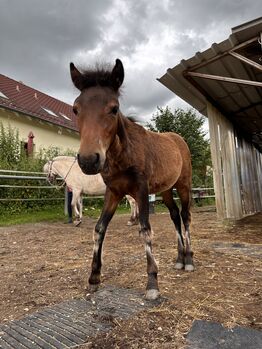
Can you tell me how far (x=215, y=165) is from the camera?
8.93 m

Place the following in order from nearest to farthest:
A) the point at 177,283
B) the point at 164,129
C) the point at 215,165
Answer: the point at 177,283
the point at 215,165
the point at 164,129

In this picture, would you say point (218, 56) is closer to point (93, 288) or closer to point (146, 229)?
point (146, 229)

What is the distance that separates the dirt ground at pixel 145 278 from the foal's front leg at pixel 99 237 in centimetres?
17

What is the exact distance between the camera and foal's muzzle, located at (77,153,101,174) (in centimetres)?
236

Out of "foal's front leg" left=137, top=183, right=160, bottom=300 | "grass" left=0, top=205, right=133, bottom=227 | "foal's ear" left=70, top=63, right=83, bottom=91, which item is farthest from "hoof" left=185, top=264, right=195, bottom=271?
"grass" left=0, top=205, right=133, bottom=227

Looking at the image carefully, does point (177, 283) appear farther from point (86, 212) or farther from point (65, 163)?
→ point (86, 212)

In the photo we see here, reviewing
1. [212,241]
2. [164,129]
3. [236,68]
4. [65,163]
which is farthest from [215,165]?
[164,129]

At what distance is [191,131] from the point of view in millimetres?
19609

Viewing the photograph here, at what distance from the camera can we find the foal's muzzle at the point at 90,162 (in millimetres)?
2359

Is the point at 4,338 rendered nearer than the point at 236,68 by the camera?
Yes

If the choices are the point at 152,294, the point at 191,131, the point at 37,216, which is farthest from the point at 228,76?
the point at 191,131

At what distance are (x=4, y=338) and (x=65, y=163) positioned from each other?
24.6 ft

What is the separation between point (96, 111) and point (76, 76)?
56cm

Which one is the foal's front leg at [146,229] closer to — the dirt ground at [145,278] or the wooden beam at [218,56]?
the dirt ground at [145,278]
